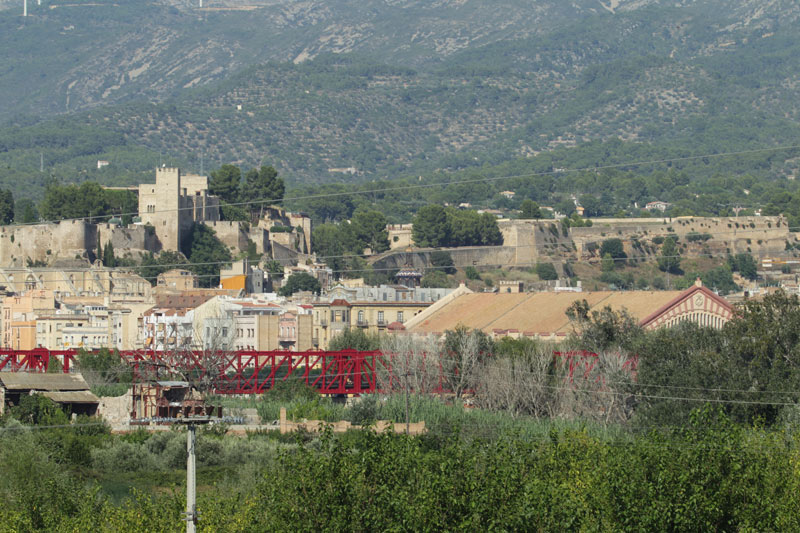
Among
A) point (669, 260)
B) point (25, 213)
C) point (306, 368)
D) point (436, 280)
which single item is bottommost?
→ point (306, 368)

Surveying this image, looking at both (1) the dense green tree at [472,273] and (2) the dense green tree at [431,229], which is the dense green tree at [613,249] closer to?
(2) the dense green tree at [431,229]

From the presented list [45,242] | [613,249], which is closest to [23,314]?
[45,242]

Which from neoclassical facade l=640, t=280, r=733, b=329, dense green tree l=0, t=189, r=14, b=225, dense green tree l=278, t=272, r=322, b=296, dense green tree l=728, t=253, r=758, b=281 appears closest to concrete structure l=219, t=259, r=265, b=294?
dense green tree l=278, t=272, r=322, b=296

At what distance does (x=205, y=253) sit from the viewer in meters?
140

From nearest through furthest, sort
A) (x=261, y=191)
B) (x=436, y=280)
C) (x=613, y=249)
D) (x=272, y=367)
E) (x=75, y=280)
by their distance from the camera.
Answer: (x=272, y=367)
(x=75, y=280)
(x=436, y=280)
(x=261, y=191)
(x=613, y=249)

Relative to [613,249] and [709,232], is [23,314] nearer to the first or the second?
[613,249]

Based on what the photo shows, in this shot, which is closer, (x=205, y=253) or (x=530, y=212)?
(x=205, y=253)

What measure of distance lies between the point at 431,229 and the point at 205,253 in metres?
38.7

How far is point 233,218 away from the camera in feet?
515

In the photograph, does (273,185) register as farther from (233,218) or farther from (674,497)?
(674,497)

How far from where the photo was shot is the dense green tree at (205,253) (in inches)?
5236

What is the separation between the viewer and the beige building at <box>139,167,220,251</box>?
139 metres

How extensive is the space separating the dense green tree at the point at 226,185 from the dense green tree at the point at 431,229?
20.1 m

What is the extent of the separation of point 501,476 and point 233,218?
411ft
